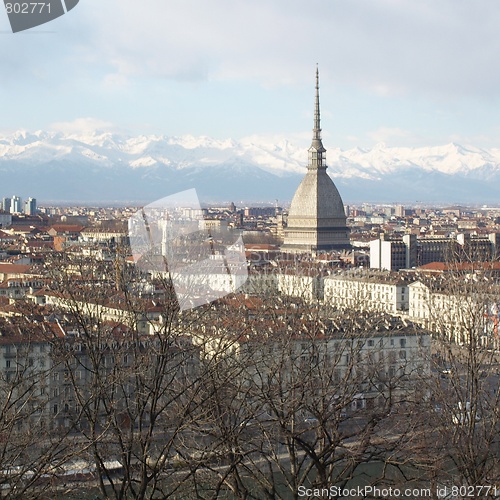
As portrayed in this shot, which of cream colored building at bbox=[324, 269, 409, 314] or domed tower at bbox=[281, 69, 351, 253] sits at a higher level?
domed tower at bbox=[281, 69, 351, 253]

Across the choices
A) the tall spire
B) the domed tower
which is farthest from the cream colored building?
the tall spire

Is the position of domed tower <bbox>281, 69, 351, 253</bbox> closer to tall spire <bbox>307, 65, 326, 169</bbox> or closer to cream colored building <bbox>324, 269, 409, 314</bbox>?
tall spire <bbox>307, 65, 326, 169</bbox>

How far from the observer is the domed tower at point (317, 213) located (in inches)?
2191

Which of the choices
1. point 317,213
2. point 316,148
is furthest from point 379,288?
point 316,148

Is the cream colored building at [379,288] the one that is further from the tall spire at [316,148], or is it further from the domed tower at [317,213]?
the tall spire at [316,148]

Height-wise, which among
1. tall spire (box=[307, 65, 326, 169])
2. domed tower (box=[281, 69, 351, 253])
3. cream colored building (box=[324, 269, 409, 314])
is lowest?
cream colored building (box=[324, 269, 409, 314])

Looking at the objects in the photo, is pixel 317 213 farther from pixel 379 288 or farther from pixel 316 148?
pixel 379 288

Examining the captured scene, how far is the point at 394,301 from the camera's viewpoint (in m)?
34.2

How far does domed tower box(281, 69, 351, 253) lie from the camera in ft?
183

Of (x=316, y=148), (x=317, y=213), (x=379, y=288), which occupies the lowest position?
(x=379, y=288)

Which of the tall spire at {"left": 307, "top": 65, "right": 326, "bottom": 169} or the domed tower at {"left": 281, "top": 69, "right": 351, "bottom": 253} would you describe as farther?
the tall spire at {"left": 307, "top": 65, "right": 326, "bottom": 169}

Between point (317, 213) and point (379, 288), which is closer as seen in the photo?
point (379, 288)

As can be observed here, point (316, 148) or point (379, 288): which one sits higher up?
point (316, 148)

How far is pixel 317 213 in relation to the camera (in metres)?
55.8
